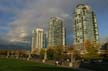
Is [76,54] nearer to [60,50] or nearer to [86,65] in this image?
[60,50]

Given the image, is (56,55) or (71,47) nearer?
(56,55)

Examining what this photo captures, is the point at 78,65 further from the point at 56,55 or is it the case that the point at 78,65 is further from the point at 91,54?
the point at 56,55

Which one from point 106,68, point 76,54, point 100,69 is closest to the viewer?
→ point 106,68

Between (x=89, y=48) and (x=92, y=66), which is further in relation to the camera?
(x=89, y=48)

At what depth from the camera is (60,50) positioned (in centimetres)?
14162

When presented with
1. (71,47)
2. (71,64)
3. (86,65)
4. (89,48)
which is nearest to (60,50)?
(71,47)

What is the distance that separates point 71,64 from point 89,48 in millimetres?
52111

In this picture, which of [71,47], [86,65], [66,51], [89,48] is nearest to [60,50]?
[66,51]

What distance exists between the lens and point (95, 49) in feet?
377

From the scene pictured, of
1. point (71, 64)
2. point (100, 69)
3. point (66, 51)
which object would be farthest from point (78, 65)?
point (66, 51)

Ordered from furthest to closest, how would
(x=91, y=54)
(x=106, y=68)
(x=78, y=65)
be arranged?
(x=91, y=54) → (x=78, y=65) → (x=106, y=68)

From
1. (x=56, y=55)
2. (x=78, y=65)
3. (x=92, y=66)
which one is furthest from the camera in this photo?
(x=56, y=55)

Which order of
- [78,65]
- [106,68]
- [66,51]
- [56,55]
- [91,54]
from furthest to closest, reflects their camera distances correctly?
[66,51] < [56,55] < [91,54] < [78,65] < [106,68]

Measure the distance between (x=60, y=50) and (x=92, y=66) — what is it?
295ft
